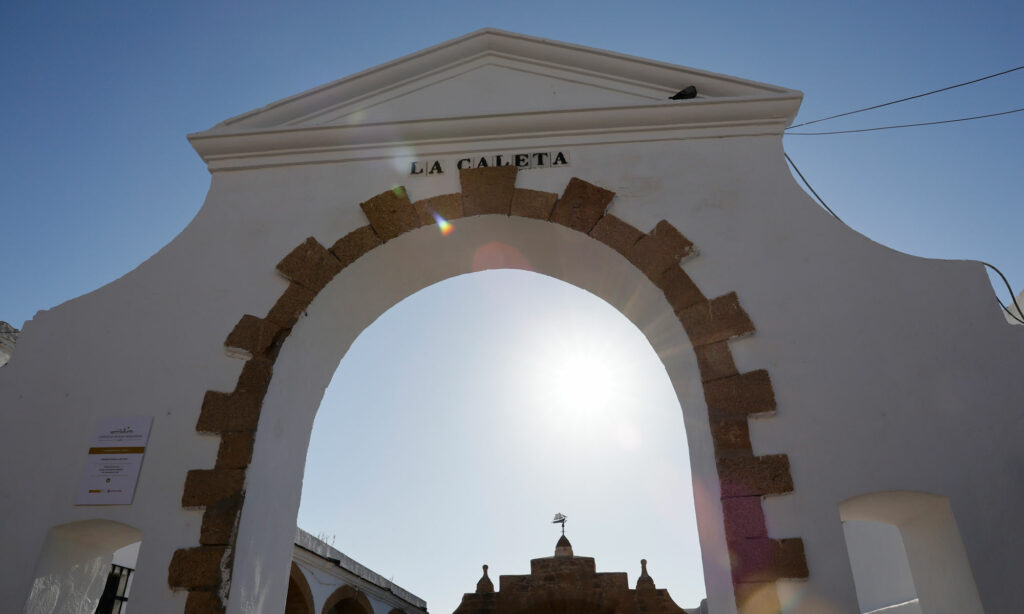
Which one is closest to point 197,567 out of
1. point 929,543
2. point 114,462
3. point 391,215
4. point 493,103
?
point 114,462

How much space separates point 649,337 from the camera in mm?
5352

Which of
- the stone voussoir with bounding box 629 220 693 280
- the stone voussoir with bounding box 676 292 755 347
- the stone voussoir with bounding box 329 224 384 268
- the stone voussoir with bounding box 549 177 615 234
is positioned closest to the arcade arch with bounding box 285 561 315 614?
the stone voussoir with bounding box 329 224 384 268

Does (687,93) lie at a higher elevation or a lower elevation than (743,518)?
higher

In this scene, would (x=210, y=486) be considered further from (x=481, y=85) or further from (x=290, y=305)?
(x=481, y=85)

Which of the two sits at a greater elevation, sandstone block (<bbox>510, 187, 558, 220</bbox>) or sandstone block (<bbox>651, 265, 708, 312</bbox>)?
sandstone block (<bbox>510, 187, 558, 220</bbox>)

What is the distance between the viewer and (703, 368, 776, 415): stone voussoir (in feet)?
13.9

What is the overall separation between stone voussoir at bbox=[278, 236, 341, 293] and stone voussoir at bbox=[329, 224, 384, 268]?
0.05 m

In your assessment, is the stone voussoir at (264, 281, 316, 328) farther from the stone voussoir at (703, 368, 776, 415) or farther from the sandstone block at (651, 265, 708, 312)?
the stone voussoir at (703, 368, 776, 415)

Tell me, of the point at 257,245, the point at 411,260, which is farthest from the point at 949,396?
the point at 257,245

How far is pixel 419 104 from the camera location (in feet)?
19.1

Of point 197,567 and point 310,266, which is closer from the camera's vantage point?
point 197,567

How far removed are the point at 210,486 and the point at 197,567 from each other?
0.50 metres

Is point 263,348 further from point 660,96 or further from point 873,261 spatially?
point 873,261

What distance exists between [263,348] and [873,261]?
4.36 metres
